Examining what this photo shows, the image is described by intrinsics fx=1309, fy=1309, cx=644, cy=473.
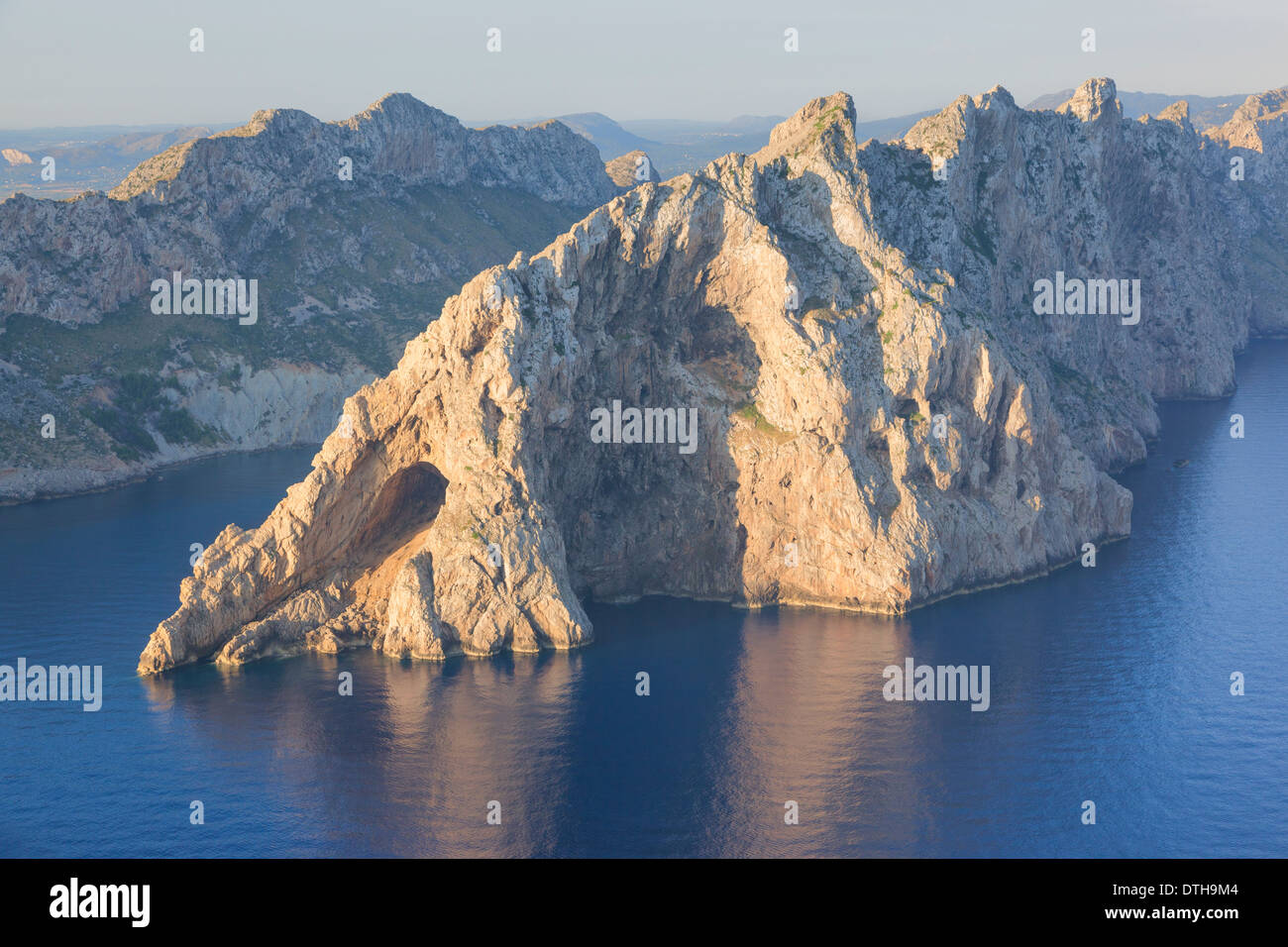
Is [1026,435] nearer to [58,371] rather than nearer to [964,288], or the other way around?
[964,288]

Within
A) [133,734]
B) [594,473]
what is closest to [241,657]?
[133,734]

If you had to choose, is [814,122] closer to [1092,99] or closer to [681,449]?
[681,449]

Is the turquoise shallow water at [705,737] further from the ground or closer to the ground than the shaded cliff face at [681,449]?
closer to the ground

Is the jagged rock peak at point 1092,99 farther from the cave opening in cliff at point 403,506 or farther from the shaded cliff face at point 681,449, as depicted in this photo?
the cave opening in cliff at point 403,506

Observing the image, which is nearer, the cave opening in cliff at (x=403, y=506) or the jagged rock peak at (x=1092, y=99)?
the cave opening in cliff at (x=403, y=506)

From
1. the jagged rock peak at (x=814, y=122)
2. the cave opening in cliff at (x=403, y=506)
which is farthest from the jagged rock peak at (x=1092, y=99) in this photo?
the cave opening in cliff at (x=403, y=506)

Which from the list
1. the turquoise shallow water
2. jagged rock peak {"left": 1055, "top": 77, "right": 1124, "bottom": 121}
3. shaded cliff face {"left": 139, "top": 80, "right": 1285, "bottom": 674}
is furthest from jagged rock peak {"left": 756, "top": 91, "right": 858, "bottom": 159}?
jagged rock peak {"left": 1055, "top": 77, "right": 1124, "bottom": 121}
